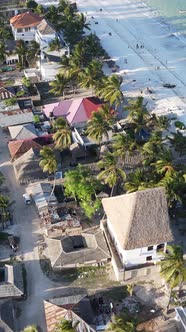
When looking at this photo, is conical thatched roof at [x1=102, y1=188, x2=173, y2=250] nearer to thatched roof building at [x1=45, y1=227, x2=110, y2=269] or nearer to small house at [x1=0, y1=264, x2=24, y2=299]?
thatched roof building at [x1=45, y1=227, x2=110, y2=269]

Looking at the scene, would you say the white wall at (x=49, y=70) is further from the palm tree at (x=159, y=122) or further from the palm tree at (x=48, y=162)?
the palm tree at (x=48, y=162)

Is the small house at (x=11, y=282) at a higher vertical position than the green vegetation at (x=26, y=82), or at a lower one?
lower

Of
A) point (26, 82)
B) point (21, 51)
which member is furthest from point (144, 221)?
point (21, 51)

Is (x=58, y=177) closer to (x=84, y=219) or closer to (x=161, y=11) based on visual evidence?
(x=84, y=219)

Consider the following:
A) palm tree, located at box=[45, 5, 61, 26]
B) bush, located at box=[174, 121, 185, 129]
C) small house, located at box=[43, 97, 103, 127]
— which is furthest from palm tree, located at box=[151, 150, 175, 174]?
palm tree, located at box=[45, 5, 61, 26]

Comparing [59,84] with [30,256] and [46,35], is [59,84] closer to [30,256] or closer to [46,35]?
[46,35]

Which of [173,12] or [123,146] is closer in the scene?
[123,146]

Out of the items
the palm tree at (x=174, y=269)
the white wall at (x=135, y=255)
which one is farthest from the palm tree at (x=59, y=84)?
the palm tree at (x=174, y=269)
